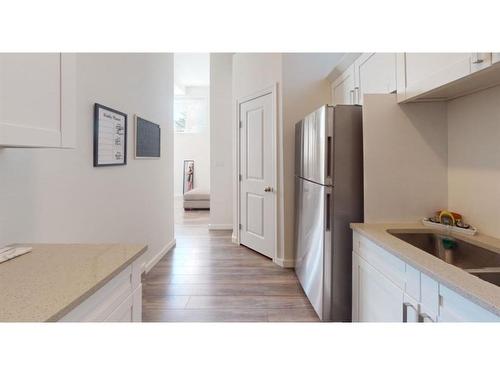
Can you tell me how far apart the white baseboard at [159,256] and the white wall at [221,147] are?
132 cm

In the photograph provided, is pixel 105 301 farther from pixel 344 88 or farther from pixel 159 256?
pixel 344 88

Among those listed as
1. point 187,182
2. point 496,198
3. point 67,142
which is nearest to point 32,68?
point 67,142

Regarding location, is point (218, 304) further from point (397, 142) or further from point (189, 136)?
point (189, 136)

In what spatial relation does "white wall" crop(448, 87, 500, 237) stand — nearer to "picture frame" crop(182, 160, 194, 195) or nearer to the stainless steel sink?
the stainless steel sink

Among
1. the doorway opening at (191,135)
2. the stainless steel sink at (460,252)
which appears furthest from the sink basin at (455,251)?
the doorway opening at (191,135)

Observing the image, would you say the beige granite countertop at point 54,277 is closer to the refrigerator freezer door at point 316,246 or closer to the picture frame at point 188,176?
the refrigerator freezer door at point 316,246

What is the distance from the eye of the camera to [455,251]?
1.54 m

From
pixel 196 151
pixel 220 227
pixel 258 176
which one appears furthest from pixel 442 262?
pixel 196 151

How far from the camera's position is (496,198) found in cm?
147

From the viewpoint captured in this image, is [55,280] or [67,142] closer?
[55,280]

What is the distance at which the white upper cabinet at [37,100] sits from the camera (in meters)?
0.84

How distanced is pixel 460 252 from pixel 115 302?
1.73 meters

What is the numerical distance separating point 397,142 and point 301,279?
1497mm
